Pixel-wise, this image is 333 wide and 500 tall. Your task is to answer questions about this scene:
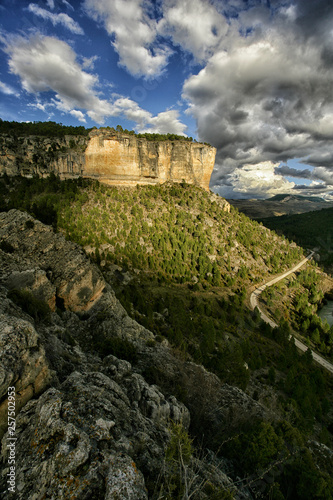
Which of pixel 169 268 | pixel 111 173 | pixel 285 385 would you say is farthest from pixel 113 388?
pixel 111 173

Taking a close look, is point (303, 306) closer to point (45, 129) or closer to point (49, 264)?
point (49, 264)

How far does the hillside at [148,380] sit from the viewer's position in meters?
6.06

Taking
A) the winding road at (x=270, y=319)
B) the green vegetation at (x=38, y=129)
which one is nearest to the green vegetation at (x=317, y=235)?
the winding road at (x=270, y=319)

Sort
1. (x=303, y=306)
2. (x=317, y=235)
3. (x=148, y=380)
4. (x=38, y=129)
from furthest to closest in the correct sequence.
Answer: (x=317, y=235) < (x=38, y=129) < (x=303, y=306) < (x=148, y=380)

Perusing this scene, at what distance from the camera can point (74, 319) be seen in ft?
61.7

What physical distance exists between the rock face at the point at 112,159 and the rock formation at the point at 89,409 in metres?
74.5

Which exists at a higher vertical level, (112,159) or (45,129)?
(45,129)

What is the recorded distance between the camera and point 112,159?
284ft

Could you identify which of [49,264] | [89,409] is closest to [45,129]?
[49,264]

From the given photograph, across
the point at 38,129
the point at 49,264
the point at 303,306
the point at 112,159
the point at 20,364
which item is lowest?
the point at 303,306

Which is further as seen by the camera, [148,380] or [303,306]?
[303,306]

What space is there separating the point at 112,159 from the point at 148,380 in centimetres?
8724

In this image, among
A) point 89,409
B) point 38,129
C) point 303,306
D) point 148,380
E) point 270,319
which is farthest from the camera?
point 38,129

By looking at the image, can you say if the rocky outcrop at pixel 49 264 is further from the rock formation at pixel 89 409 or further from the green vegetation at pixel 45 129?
the green vegetation at pixel 45 129
